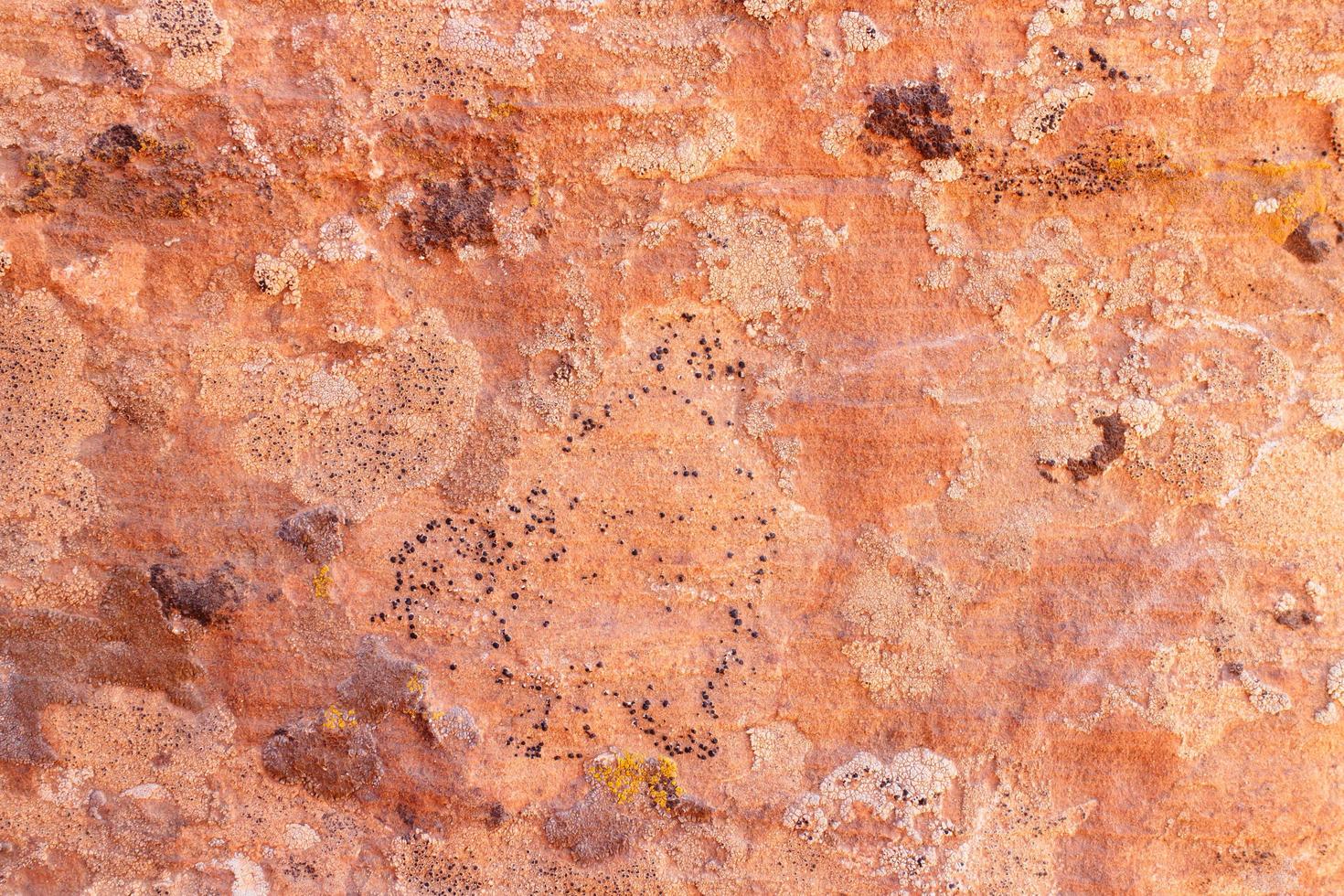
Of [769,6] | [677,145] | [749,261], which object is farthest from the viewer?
[749,261]

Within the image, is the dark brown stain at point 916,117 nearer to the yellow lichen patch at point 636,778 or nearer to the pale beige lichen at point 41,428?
the yellow lichen patch at point 636,778

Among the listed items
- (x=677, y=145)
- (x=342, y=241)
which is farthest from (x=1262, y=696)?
(x=342, y=241)

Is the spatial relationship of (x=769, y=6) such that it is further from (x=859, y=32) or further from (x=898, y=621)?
(x=898, y=621)

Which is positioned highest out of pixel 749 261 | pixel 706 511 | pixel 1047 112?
pixel 1047 112

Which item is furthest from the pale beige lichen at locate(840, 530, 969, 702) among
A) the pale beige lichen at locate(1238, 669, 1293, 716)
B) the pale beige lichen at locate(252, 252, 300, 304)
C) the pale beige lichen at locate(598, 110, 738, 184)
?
the pale beige lichen at locate(252, 252, 300, 304)

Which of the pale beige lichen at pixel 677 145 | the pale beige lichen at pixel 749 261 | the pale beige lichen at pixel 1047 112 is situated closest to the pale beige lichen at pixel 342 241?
the pale beige lichen at pixel 677 145

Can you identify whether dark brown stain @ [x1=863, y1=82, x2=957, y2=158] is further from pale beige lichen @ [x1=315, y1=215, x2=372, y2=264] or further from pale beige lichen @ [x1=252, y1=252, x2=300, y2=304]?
pale beige lichen @ [x1=252, y1=252, x2=300, y2=304]

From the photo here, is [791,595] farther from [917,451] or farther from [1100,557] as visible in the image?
[1100,557]
